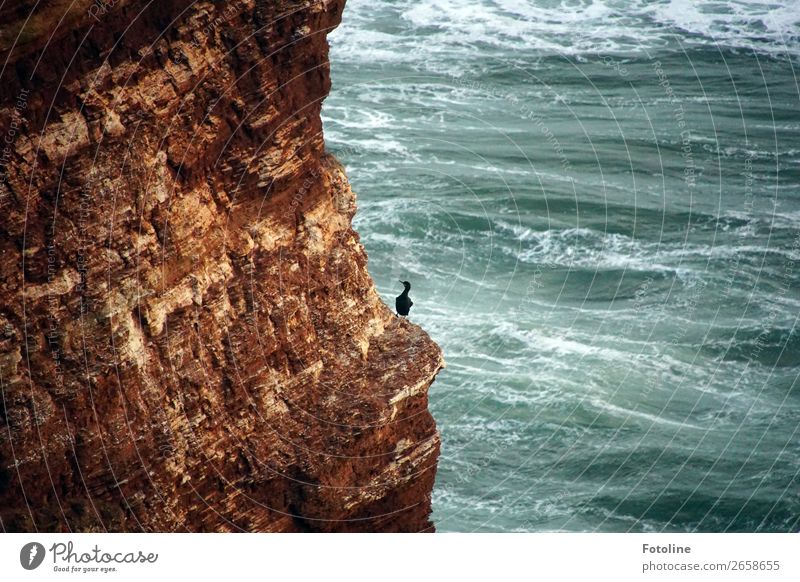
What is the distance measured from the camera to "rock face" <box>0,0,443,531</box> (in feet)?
76.3

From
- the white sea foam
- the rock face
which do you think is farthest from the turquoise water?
the rock face

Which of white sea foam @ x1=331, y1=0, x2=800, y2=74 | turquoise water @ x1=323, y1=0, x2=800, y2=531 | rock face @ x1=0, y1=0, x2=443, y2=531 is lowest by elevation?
turquoise water @ x1=323, y1=0, x2=800, y2=531

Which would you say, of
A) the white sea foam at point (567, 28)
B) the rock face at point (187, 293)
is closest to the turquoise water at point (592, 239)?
the white sea foam at point (567, 28)

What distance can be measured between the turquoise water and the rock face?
16.9m

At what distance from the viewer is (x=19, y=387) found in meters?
23.6

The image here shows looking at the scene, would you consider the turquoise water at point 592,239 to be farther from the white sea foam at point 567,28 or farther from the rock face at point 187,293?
the rock face at point 187,293

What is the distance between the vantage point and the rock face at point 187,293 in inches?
916

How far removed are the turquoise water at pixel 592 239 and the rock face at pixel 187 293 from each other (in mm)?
16935

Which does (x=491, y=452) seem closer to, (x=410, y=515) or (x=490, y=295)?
(x=490, y=295)

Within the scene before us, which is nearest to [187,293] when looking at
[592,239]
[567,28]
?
[592,239]

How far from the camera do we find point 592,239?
6544 cm

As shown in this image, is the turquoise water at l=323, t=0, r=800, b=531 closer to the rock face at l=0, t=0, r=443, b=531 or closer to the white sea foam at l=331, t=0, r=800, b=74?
the white sea foam at l=331, t=0, r=800, b=74

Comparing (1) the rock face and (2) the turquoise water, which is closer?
(1) the rock face

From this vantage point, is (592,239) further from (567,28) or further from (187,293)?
(187,293)
